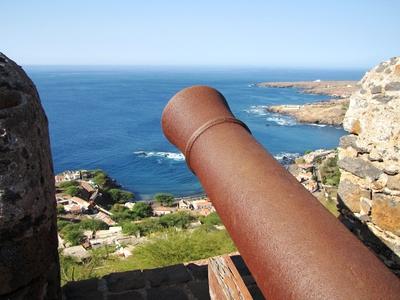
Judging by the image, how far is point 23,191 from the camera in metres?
1.73

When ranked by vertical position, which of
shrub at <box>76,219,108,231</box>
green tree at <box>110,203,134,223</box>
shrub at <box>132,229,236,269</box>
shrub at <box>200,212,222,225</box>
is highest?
shrub at <box>132,229,236,269</box>

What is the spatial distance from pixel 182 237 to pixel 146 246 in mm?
660

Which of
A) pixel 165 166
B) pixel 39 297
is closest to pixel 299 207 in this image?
pixel 39 297

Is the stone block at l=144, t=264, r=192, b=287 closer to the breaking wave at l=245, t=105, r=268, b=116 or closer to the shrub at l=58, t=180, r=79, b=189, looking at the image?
the shrub at l=58, t=180, r=79, b=189

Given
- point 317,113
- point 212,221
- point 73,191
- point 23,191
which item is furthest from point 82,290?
point 317,113

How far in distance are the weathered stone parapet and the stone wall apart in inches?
112

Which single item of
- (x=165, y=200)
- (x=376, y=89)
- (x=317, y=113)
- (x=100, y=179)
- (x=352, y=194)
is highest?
(x=376, y=89)

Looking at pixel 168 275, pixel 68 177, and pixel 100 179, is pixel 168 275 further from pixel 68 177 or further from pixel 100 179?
pixel 68 177

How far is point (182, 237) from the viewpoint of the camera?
6883 mm

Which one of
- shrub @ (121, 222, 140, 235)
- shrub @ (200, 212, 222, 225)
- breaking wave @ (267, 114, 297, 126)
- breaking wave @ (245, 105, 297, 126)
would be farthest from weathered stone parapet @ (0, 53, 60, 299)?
breaking wave @ (267, 114, 297, 126)

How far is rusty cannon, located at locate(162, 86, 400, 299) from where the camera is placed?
1.34 metres

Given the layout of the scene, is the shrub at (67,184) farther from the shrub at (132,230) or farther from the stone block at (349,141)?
the stone block at (349,141)

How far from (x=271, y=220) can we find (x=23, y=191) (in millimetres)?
1077

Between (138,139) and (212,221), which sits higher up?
(212,221)
